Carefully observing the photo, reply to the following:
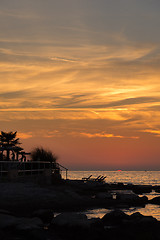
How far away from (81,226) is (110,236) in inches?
62.4

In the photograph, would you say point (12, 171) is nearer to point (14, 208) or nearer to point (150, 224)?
point (14, 208)

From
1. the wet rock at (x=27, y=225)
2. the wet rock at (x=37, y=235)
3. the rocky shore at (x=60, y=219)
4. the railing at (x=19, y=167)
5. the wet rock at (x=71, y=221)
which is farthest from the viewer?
the railing at (x=19, y=167)

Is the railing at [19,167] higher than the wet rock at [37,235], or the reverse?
the railing at [19,167]

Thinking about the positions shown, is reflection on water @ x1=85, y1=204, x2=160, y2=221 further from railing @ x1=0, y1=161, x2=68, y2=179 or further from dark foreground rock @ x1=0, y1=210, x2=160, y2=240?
railing @ x1=0, y1=161, x2=68, y2=179

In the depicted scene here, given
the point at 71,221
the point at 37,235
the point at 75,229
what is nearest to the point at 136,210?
the point at 71,221

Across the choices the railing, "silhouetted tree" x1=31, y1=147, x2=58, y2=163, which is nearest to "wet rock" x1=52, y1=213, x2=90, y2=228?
the railing

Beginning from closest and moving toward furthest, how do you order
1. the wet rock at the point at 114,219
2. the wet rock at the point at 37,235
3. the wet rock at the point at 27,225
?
the wet rock at the point at 37,235
the wet rock at the point at 27,225
the wet rock at the point at 114,219

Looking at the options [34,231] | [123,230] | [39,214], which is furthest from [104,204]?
[34,231]

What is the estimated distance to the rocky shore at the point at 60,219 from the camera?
18266 millimetres

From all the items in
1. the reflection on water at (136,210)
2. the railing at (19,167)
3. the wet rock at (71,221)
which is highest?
the railing at (19,167)

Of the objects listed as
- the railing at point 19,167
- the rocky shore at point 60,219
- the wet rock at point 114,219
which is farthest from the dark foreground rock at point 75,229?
the railing at point 19,167

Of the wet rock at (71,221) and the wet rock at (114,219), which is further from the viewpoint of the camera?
the wet rock at (114,219)

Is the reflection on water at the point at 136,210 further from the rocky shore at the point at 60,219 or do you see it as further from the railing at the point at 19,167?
the railing at the point at 19,167

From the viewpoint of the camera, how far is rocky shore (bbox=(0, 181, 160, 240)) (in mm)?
18266
